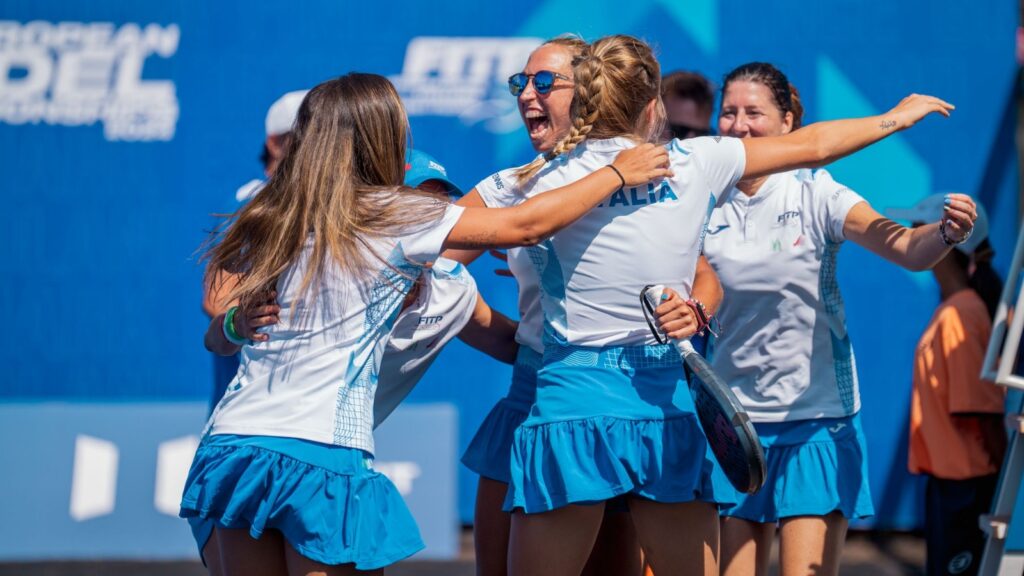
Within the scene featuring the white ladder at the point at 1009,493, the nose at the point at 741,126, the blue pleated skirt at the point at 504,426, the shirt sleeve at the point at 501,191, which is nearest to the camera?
the shirt sleeve at the point at 501,191

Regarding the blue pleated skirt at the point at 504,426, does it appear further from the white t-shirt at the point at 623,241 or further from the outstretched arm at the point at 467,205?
the white t-shirt at the point at 623,241

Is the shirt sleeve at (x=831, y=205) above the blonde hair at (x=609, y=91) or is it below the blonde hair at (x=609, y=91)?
Result: below

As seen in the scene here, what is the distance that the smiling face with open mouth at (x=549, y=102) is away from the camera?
9.61 ft

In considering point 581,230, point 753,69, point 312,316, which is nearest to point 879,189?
point 753,69

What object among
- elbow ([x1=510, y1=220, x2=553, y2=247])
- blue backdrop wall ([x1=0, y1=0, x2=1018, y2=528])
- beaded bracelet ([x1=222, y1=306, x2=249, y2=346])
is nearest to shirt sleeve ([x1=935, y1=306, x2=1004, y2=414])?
blue backdrop wall ([x1=0, y1=0, x2=1018, y2=528])

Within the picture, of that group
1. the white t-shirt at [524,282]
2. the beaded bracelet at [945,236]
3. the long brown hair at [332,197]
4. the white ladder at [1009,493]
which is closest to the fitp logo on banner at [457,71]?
the white ladder at [1009,493]

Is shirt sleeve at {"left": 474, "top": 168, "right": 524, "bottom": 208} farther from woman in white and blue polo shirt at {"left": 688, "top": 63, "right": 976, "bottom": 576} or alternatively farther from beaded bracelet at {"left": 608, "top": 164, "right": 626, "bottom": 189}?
woman in white and blue polo shirt at {"left": 688, "top": 63, "right": 976, "bottom": 576}

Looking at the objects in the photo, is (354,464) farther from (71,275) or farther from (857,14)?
(857,14)

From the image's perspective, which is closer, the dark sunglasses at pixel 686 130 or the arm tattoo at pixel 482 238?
the arm tattoo at pixel 482 238

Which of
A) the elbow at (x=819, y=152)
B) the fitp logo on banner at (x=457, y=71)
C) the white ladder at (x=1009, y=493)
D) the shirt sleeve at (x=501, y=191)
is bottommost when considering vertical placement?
the white ladder at (x=1009, y=493)

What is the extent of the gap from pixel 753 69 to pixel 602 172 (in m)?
1.23

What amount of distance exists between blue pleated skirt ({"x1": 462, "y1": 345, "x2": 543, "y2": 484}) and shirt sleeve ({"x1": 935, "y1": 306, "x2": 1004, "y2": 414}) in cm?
248

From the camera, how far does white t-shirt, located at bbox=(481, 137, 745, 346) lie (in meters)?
2.66

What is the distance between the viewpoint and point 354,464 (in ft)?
8.07
